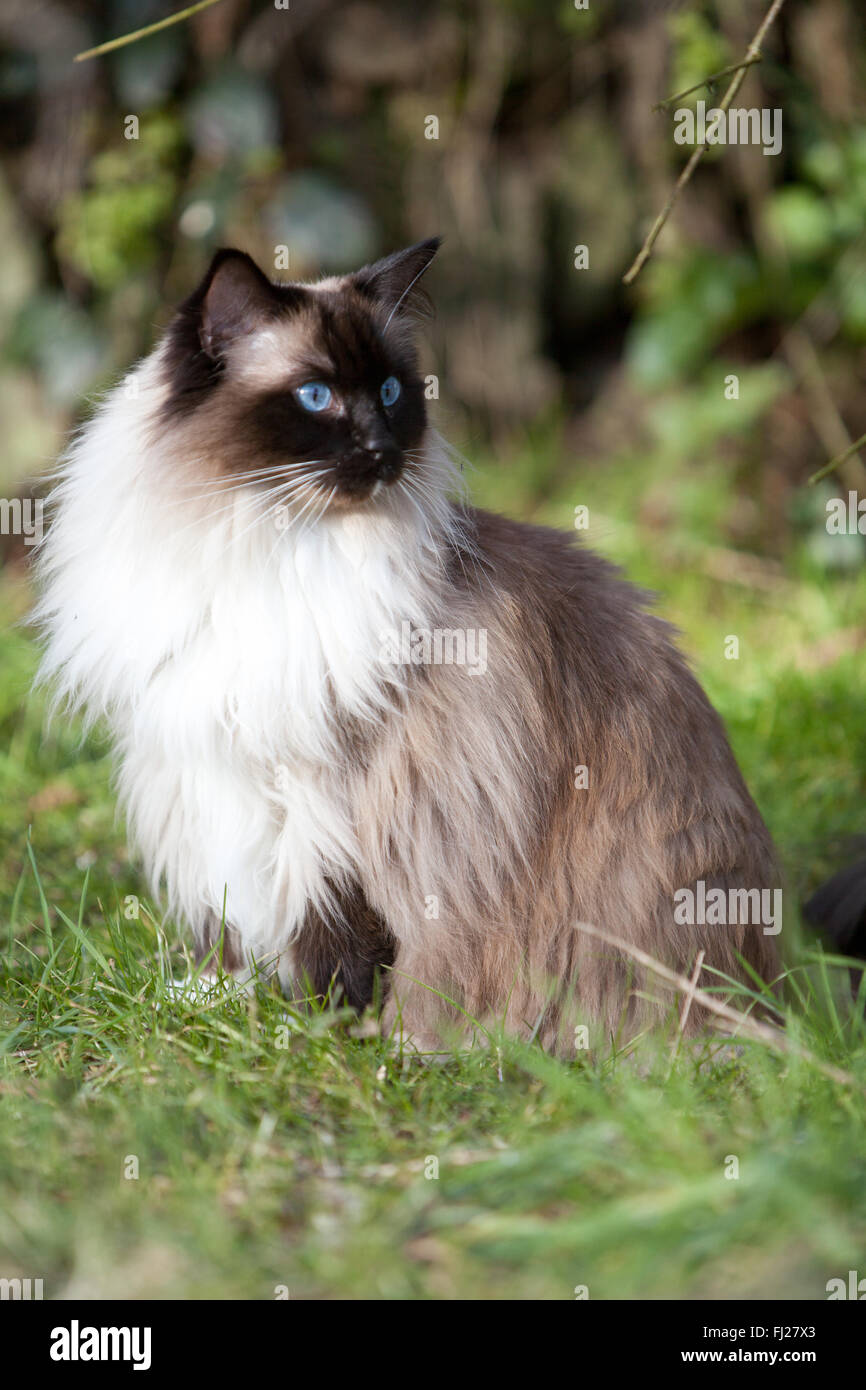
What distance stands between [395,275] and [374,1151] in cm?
189

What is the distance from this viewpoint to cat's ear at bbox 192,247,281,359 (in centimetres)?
250

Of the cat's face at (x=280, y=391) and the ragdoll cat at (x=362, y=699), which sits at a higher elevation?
the cat's face at (x=280, y=391)

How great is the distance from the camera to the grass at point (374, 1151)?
5.79 feet

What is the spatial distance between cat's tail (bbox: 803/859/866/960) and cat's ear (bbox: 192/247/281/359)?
204cm

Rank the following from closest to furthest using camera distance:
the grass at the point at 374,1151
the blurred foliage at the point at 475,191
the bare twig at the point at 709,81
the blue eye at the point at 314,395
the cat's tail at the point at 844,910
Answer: the grass at the point at 374,1151 < the bare twig at the point at 709,81 < the blue eye at the point at 314,395 < the cat's tail at the point at 844,910 < the blurred foliage at the point at 475,191

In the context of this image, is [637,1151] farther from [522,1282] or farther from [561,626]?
[561,626]

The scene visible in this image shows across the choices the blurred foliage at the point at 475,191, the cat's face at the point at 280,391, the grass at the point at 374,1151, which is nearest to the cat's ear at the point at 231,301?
the cat's face at the point at 280,391

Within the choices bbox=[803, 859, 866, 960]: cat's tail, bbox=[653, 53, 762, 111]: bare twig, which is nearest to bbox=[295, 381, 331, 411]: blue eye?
bbox=[653, 53, 762, 111]: bare twig

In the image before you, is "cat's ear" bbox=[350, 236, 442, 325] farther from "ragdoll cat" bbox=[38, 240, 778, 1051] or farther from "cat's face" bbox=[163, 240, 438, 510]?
"cat's face" bbox=[163, 240, 438, 510]

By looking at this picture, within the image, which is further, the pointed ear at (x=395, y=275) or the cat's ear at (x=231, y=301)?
the pointed ear at (x=395, y=275)

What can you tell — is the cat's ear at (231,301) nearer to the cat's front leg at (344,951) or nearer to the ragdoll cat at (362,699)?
the ragdoll cat at (362,699)

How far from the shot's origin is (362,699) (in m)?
2.56

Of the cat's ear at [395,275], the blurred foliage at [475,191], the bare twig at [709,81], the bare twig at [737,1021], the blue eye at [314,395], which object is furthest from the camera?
the blurred foliage at [475,191]

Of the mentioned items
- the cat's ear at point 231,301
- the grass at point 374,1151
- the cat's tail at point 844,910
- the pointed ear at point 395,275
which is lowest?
the grass at point 374,1151
